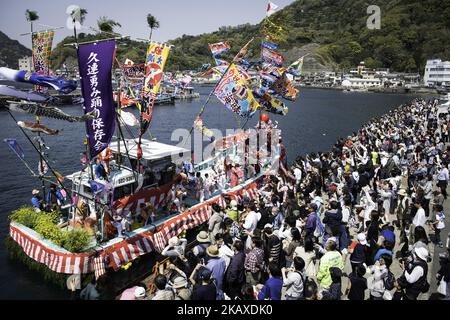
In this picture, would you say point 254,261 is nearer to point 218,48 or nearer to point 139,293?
point 139,293

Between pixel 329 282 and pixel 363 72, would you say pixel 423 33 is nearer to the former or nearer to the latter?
pixel 363 72

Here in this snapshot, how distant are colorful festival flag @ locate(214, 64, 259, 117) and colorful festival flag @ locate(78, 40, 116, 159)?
23.7ft

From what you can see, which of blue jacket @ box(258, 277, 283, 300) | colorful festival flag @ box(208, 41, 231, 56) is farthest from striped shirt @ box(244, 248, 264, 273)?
colorful festival flag @ box(208, 41, 231, 56)

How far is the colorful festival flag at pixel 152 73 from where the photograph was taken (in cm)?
1229

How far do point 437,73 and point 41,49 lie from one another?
576 ft

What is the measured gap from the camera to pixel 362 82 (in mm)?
164875

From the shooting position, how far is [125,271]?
1143cm

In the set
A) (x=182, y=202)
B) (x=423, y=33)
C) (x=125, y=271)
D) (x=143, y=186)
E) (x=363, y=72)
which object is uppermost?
(x=423, y=33)

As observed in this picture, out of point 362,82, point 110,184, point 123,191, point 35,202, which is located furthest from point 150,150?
point 362,82

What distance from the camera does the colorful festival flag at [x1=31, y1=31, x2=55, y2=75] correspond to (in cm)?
1329

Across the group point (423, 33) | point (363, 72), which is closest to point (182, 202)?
point (363, 72)

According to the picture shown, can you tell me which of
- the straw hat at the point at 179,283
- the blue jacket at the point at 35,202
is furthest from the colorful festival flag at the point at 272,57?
the straw hat at the point at 179,283

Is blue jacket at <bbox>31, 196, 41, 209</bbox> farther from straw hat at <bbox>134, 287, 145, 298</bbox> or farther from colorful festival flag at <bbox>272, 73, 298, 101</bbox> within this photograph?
colorful festival flag at <bbox>272, 73, 298, 101</bbox>
